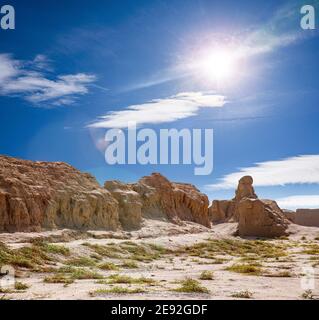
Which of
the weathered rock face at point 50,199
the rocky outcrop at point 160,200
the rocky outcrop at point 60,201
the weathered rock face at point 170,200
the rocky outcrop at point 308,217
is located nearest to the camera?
the weathered rock face at point 50,199

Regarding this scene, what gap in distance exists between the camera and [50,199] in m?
41.8

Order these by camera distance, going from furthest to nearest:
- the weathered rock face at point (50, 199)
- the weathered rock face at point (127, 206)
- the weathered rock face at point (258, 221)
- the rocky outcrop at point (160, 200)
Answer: the weathered rock face at point (258, 221) → the rocky outcrop at point (160, 200) → the weathered rock face at point (127, 206) → the weathered rock face at point (50, 199)

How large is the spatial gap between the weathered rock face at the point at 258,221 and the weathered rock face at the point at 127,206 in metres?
21.2

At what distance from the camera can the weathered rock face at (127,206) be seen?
Result: 2110 inches

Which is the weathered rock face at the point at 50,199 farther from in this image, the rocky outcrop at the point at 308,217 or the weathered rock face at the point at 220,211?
the weathered rock face at the point at 220,211

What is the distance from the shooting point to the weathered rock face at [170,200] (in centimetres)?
6706

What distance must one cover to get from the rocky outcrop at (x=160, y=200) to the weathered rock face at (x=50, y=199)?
4.77 meters

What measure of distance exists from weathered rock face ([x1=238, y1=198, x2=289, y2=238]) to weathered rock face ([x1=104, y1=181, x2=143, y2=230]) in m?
21.2

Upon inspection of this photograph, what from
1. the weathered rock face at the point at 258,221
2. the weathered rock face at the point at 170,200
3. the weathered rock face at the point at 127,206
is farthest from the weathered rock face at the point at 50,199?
the weathered rock face at the point at 258,221

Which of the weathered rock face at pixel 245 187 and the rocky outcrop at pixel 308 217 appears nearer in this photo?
the rocky outcrop at pixel 308 217

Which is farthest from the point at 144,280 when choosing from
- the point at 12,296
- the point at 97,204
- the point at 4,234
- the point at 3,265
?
the point at 97,204

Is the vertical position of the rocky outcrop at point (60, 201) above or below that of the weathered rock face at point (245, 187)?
below
